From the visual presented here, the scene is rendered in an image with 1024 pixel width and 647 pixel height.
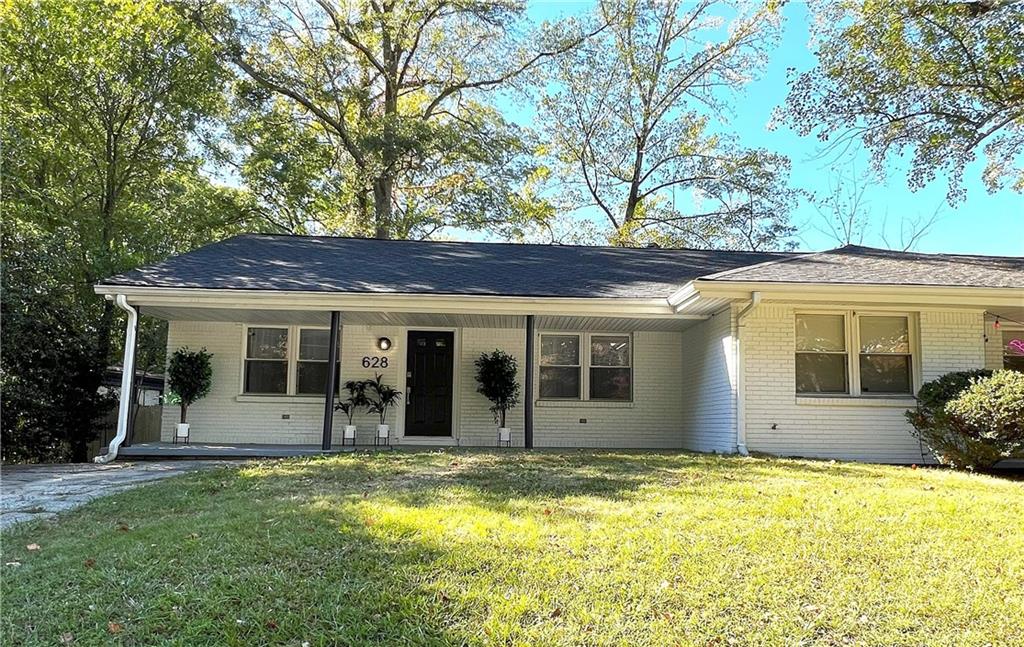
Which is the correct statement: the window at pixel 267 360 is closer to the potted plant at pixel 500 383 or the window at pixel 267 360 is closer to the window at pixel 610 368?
the potted plant at pixel 500 383

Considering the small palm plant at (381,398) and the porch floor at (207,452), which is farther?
the small palm plant at (381,398)

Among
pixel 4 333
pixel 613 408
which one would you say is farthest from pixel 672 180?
pixel 4 333

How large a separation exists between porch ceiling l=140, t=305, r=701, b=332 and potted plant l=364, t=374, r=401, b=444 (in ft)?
3.39

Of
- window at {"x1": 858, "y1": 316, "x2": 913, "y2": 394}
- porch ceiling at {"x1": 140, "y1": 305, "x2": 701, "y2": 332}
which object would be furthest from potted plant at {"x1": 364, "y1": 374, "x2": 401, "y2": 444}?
window at {"x1": 858, "y1": 316, "x2": 913, "y2": 394}

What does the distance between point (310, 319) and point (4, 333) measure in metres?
4.41

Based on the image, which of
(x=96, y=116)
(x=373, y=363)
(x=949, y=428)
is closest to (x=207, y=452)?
(x=373, y=363)

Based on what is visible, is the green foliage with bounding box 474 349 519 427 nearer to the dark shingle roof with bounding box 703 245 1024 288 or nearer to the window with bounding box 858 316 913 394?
the dark shingle roof with bounding box 703 245 1024 288

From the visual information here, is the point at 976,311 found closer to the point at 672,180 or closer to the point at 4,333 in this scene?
the point at 4,333

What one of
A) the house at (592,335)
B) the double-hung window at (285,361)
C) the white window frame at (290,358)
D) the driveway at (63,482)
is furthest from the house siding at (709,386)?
the driveway at (63,482)

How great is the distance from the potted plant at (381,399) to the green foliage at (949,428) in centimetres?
751

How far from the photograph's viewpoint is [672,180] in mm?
25594

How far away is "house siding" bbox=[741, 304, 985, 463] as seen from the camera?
9.05 meters

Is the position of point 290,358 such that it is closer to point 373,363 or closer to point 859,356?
point 373,363

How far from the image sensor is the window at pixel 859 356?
9.34m
